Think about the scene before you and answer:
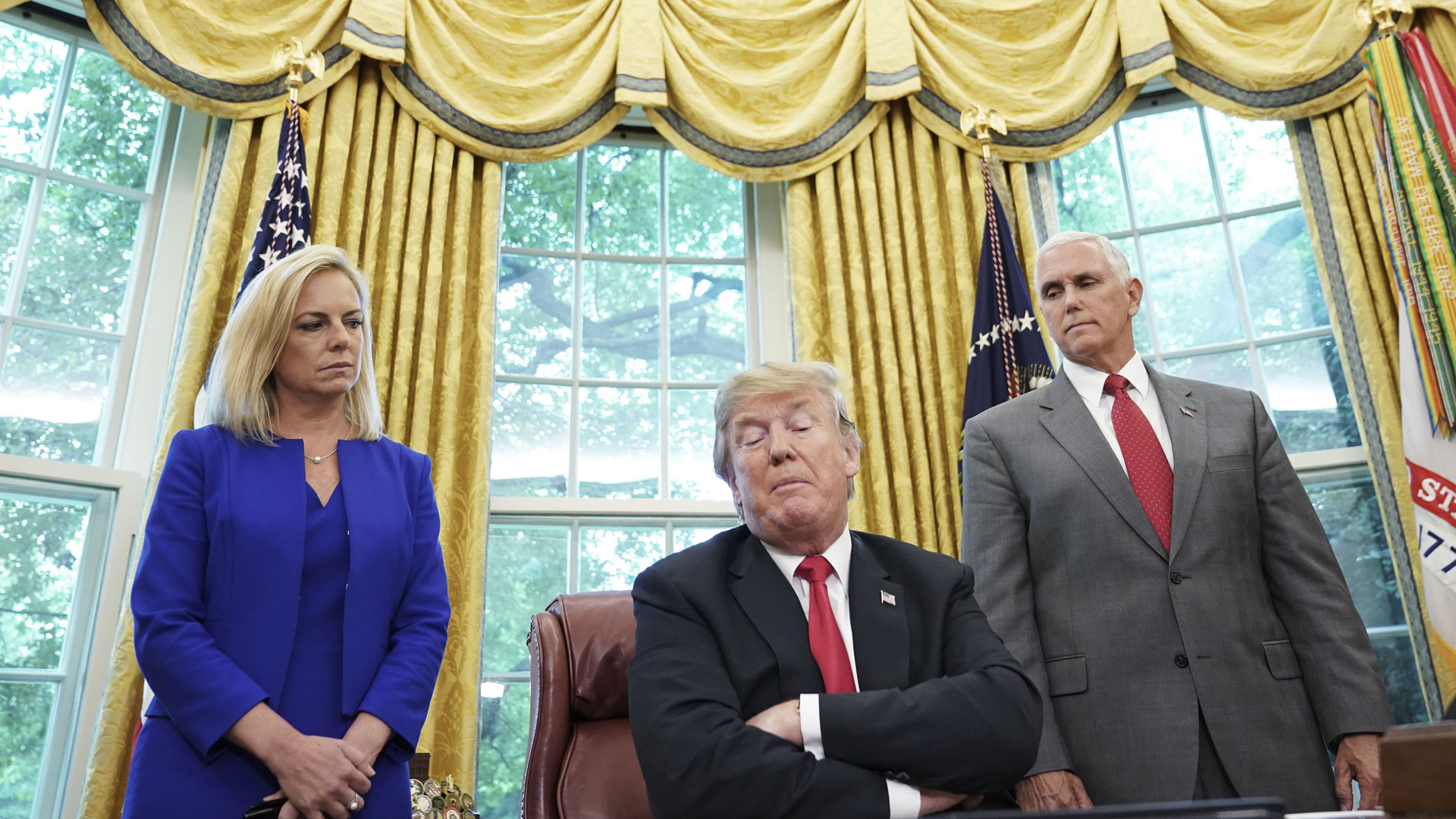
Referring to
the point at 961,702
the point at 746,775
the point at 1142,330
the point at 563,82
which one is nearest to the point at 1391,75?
the point at 1142,330

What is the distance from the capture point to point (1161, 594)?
1.87 metres

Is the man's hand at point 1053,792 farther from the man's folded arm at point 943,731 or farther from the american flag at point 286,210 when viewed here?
the american flag at point 286,210

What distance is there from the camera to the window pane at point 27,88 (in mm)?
3332

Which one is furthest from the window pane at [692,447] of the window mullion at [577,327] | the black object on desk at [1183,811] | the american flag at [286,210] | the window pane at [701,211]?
the black object on desk at [1183,811]

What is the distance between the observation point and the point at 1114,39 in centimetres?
383

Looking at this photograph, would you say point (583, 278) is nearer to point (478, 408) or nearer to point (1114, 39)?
point (478, 408)

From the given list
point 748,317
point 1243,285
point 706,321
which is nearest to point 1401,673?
point 1243,285

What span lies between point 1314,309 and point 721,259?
2.08 metres

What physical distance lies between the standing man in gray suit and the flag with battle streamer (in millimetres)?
1397

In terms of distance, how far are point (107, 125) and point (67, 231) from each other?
407mm

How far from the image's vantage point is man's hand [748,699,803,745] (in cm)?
140

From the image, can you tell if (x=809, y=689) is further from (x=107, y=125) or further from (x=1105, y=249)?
(x=107, y=125)

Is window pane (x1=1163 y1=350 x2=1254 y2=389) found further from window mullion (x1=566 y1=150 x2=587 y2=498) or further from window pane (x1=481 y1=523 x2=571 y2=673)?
window pane (x1=481 y1=523 x2=571 y2=673)

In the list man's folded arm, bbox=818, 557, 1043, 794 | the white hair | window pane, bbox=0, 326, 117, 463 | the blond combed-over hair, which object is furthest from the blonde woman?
window pane, bbox=0, 326, 117, 463
